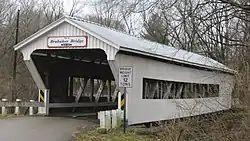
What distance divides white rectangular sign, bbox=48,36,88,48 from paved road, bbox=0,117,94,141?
278 centimetres

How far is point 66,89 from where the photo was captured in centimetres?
1952

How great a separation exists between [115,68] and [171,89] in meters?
6.84

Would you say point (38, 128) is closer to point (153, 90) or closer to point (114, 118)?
point (114, 118)

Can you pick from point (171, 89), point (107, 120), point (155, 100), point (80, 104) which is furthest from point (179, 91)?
point (107, 120)

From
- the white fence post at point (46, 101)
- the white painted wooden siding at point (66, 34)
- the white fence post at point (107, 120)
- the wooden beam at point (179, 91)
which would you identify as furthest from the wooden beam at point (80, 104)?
the white fence post at point (107, 120)

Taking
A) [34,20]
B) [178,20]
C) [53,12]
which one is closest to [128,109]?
[178,20]

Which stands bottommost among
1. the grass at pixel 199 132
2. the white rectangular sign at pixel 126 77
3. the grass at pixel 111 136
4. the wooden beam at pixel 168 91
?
the grass at pixel 111 136

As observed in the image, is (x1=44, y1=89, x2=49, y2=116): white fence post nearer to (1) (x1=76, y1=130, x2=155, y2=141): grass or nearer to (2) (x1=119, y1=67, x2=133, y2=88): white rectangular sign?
(1) (x1=76, y1=130, x2=155, y2=141): grass

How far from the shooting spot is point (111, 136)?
1213 centimetres

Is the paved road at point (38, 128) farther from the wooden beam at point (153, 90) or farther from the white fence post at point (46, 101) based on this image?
the wooden beam at point (153, 90)

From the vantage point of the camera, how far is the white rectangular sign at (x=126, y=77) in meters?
13.0

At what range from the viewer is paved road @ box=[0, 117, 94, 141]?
38.1 ft

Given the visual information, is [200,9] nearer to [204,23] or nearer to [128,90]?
[204,23]

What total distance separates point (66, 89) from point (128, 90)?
513 cm
